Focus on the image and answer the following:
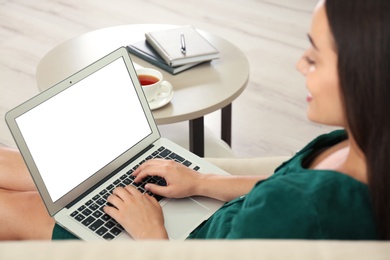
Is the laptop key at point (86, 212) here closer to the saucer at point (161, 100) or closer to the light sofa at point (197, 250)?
the saucer at point (161, 100)

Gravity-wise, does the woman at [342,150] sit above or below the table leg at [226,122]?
above

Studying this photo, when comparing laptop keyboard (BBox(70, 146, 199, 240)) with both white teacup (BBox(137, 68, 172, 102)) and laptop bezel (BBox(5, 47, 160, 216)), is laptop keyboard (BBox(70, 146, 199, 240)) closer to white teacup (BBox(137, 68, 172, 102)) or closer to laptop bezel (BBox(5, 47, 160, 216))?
laptop bezel (BBox(5, 47, 160, 216))

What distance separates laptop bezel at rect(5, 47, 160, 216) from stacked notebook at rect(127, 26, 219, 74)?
1.53 feet

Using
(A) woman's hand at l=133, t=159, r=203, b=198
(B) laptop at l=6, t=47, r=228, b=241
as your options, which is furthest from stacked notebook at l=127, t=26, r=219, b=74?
(A) woman's hand at l=133, t=159, r=203, b=198

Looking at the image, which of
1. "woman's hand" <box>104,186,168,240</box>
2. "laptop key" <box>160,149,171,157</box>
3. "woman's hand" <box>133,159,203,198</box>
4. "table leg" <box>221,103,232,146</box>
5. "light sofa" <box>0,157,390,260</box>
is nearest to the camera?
"light sofa" <box>0,157,390,260</box>

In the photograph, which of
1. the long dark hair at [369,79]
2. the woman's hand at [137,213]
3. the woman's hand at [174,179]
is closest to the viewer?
the long dark hair at [369,79]

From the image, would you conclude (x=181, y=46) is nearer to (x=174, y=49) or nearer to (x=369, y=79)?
(x=174, y=49)

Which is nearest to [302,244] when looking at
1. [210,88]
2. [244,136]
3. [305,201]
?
[305,201]

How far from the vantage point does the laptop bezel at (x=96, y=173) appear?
1.32 meters

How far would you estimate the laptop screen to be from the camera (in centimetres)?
136

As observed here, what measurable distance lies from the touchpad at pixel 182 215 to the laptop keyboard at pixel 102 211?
0.13ft

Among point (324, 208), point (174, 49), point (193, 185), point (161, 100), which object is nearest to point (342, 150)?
point (324, 208)

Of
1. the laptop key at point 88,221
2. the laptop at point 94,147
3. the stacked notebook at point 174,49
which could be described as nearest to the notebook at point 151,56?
the stacked notebook at point 174,49

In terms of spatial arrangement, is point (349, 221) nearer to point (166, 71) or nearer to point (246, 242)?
point (246, 242)
